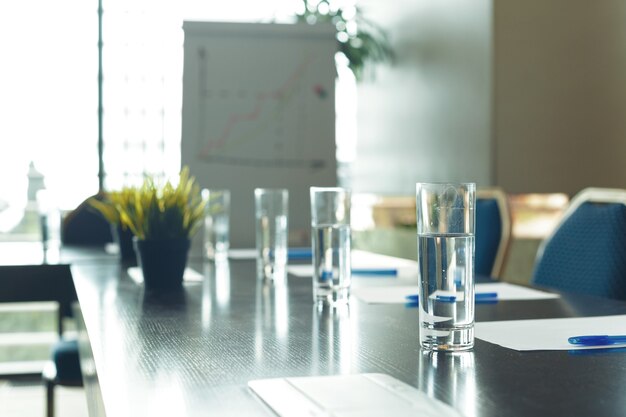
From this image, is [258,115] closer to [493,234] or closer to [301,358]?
[493,234]

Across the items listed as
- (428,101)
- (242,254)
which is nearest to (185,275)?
(242,254)

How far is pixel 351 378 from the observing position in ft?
2.46

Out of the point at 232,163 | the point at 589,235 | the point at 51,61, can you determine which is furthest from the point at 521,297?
the point at 51,61

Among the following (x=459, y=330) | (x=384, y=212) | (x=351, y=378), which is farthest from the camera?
(x=384, y=212)

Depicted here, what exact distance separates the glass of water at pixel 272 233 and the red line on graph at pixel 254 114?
68.6 inches

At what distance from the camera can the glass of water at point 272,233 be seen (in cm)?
189

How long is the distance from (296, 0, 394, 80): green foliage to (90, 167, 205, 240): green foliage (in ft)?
12.9

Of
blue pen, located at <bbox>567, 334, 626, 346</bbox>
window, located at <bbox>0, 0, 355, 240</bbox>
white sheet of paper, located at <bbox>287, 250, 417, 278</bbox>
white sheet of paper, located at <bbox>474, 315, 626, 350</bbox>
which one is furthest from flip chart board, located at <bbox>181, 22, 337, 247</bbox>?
blue pen, located at <bbox>567, 334, 626, 346</bbox>

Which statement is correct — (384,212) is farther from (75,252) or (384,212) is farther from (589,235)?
(589,235)

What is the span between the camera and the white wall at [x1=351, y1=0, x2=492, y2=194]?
14.5 ft

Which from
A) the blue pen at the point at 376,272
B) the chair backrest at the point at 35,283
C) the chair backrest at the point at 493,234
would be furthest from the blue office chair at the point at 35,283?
the chair backrest at the point at 493,234

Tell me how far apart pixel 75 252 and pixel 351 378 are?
2229 millimetres

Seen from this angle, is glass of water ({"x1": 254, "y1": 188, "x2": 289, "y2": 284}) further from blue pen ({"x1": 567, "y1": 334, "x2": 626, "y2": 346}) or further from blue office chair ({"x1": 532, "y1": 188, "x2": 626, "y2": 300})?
blue pen ({"x1": 567, "y1": 334, "x2": 626, "y2": 346})

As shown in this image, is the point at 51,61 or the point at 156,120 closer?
the point at 51,61
